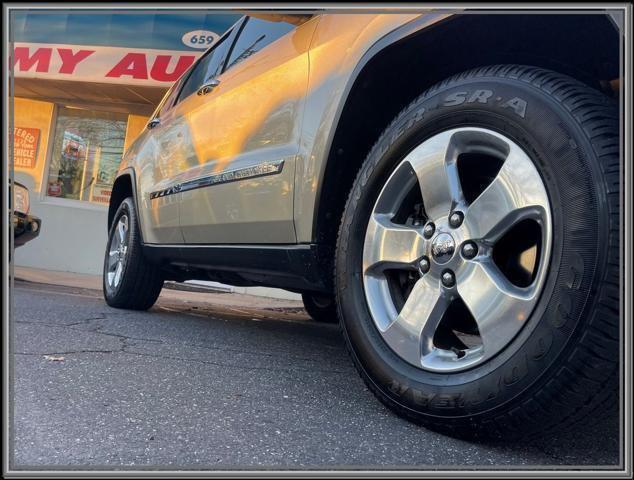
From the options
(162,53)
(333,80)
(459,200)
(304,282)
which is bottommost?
(304,282)

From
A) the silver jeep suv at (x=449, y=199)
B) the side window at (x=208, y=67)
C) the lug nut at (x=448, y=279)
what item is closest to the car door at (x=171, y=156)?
the side window at (x=208, y=67)

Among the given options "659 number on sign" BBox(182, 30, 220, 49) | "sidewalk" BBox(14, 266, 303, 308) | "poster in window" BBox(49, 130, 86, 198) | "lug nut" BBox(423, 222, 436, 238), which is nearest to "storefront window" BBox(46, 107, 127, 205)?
"poster in window" BBox(49, 130, 86, 198)

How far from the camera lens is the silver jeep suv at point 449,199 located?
3.85ft

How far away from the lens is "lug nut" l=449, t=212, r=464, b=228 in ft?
4.61

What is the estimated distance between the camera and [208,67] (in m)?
3.18

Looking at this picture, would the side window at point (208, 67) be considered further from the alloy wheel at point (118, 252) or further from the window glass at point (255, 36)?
the alloy wheel at point (118, 252)

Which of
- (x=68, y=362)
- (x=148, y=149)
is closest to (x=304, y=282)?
(x=68, y=362)

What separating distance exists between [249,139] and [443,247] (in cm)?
113

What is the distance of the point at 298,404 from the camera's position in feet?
5.46

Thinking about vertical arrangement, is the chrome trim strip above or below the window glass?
below

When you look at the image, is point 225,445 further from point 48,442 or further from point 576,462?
point 576,462

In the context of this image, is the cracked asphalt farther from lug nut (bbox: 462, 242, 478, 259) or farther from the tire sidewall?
lug nut (bbox: 462, 242, 478, 259)

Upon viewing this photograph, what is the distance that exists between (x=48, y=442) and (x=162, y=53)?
6.90 m

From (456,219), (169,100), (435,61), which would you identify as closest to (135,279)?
(169,100)
